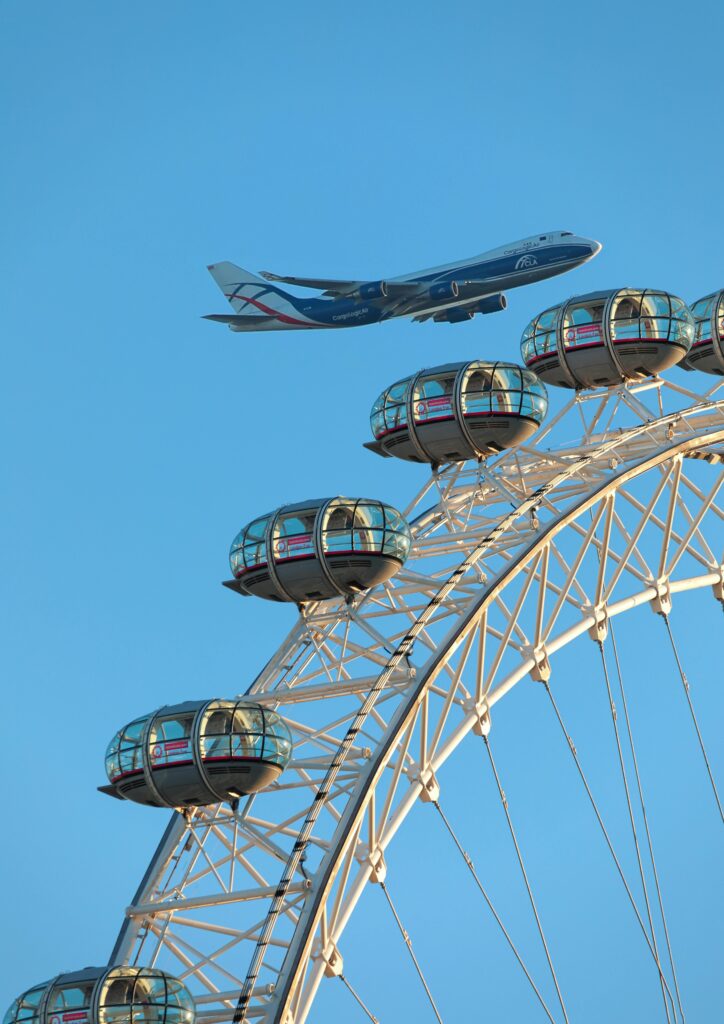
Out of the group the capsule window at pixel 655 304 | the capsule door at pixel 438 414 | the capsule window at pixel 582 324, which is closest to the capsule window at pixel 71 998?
the capsule door at pixel 438 414

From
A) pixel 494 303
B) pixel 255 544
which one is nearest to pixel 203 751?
pixel 255 544

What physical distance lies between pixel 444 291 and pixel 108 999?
5583cm

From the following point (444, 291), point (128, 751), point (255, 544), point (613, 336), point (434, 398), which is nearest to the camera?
point (128, 751)

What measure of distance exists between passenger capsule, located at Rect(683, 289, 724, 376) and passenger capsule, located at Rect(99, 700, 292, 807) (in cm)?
1994

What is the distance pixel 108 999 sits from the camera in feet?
122

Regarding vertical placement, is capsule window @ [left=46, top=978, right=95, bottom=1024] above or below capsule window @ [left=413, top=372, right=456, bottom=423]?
below

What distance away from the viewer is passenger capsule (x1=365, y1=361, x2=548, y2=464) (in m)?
48.2

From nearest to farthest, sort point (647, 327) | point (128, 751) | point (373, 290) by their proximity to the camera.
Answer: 1. point (128, 751)
2. point (647, 327)
3. point (373, 290)

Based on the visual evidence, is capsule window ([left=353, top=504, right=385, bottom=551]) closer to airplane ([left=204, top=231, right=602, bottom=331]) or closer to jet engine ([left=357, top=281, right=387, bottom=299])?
airplane ([left=204, top=231, right=602, bottom=331])

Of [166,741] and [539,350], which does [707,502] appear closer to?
[539,350]

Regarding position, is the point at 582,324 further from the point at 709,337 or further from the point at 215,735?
the point at 215,735


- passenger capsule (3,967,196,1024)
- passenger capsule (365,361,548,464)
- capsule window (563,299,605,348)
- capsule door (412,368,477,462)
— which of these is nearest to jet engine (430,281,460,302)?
capsule window (563,299,605,348)

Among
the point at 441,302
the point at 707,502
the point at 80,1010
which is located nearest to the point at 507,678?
the point at 707,502

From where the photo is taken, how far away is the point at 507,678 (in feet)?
151
